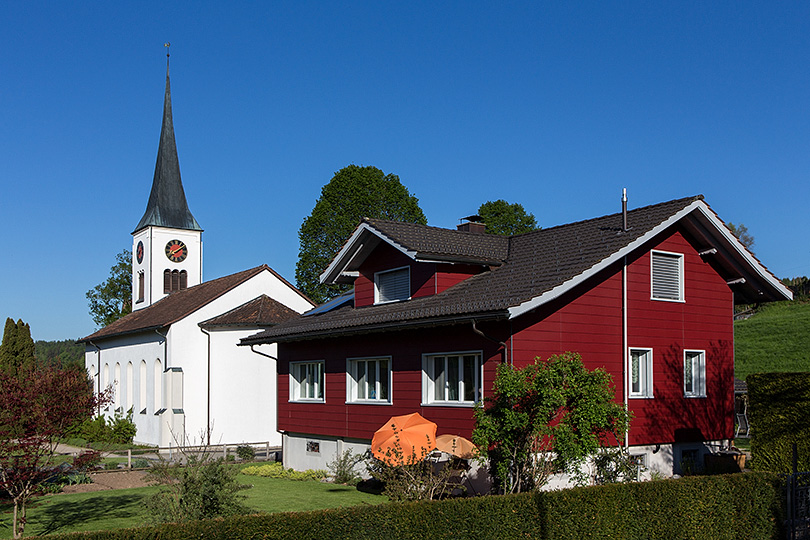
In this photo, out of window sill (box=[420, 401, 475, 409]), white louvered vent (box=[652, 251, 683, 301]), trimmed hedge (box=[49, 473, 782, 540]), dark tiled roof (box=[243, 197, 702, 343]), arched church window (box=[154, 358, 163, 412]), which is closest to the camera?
trimmed hedge (box=[49, 473, 782, 540])

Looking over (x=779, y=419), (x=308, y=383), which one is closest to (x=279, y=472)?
(x=308, y=383)

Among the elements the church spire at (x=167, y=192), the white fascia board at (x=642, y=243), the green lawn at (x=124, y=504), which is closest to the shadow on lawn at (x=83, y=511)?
the green lawn at (x=124, y=504)

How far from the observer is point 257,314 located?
1453 inches

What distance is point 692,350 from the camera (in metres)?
20.2

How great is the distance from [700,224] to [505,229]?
1357 inches

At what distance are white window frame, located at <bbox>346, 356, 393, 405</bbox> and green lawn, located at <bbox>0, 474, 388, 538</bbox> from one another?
245 centimetres

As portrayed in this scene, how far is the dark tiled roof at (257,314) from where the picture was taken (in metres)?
36.0

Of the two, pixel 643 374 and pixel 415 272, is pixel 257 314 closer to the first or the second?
pixel 415 272

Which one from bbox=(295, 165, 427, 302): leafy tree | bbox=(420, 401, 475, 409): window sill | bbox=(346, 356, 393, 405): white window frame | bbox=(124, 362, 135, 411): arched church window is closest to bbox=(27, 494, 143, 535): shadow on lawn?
bbox=(346, 356, 393, 405): white window frame

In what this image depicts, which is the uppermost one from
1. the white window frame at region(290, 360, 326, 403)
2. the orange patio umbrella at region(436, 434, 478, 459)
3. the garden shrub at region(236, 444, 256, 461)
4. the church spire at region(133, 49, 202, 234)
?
the church spire at region(133, 49, 202, 234)

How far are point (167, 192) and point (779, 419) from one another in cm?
4345

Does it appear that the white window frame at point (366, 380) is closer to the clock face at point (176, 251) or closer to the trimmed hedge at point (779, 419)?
the trimmed hedge at point (779, 419)

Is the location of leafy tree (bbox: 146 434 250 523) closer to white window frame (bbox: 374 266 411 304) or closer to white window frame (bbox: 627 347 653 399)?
white window frame (bbox: 374 266 411 304)

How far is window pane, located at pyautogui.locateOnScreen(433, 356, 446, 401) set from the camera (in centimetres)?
1894
